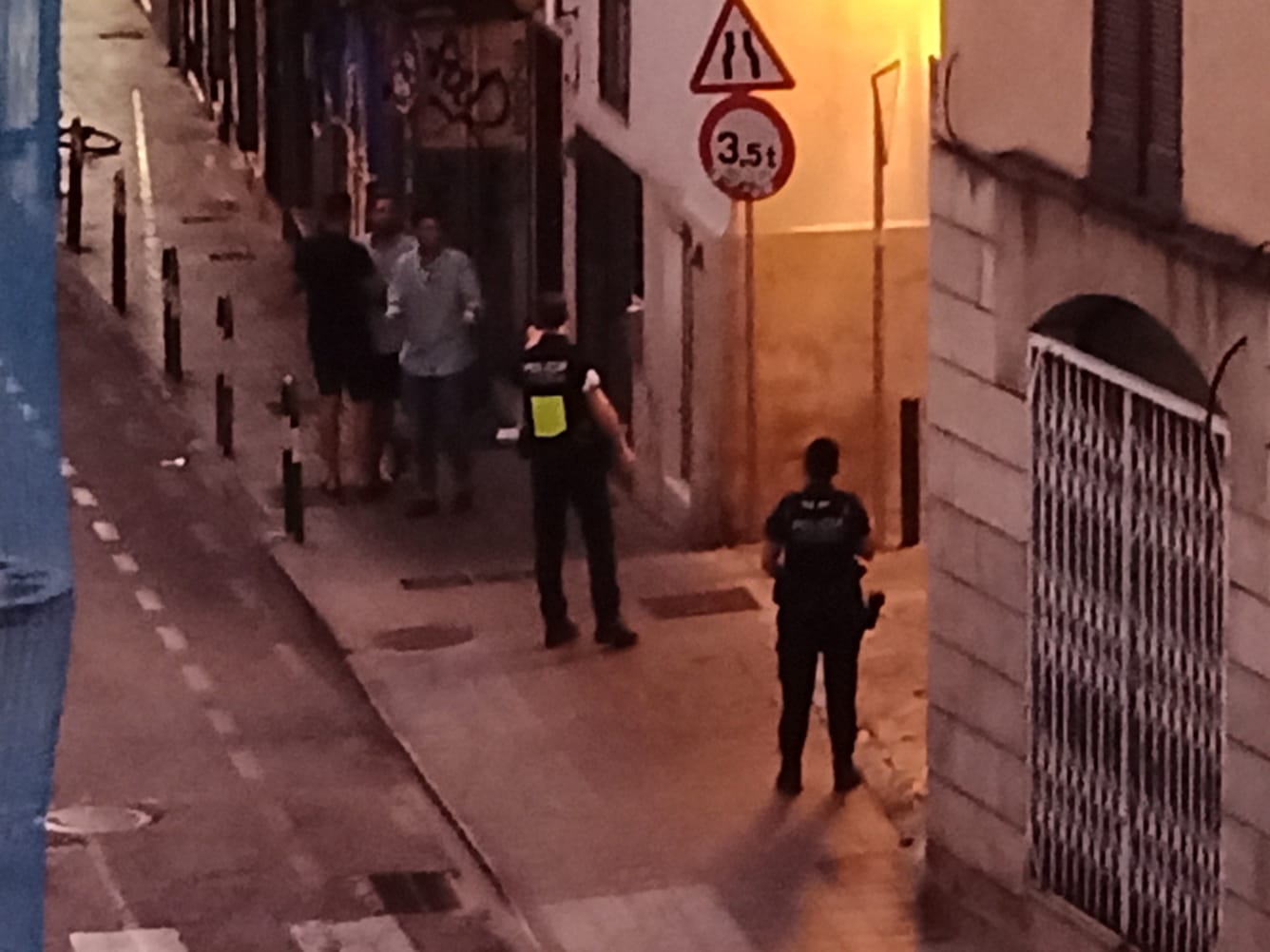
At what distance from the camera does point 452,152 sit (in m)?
24.0

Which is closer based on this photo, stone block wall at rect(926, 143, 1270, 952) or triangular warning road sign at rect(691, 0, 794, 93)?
stone block wall at rect(926, 143, 1270, 952)

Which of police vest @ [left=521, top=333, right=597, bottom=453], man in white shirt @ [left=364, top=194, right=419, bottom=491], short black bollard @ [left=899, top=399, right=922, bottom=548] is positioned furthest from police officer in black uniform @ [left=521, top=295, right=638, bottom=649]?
man in white shirt @ [left=364, top=194, right=419, bottom=491]

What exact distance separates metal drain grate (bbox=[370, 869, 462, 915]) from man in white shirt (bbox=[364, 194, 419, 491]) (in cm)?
590

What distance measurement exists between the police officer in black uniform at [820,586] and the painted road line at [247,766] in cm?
243

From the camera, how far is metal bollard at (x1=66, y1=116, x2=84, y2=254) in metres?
28.6

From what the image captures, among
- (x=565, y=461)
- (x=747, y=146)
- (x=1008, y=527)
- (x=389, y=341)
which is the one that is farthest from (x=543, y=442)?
(x=1008, y=527)

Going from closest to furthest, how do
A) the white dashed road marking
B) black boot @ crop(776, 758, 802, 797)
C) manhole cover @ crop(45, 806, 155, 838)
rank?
the white dashed road marking
manhole cover @ crop(45, 806, 155, 838)
black boot @ crop(776, 758, 802, 797)

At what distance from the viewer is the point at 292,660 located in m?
17.2

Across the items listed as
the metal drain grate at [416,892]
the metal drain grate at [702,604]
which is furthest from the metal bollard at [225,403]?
the metal drain grate at [416,892]

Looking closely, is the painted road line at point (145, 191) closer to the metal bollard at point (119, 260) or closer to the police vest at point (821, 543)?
the metal bollard at point (119, 260)

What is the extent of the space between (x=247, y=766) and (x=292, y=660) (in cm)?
184

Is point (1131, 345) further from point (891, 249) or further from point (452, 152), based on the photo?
point (452, 152)

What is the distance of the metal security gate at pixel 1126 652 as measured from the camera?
37.0 feet

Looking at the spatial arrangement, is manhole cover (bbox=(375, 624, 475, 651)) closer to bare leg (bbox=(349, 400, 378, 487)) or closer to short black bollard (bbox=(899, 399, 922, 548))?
short black bollard (bbox=(899, 399, 922, 548))
